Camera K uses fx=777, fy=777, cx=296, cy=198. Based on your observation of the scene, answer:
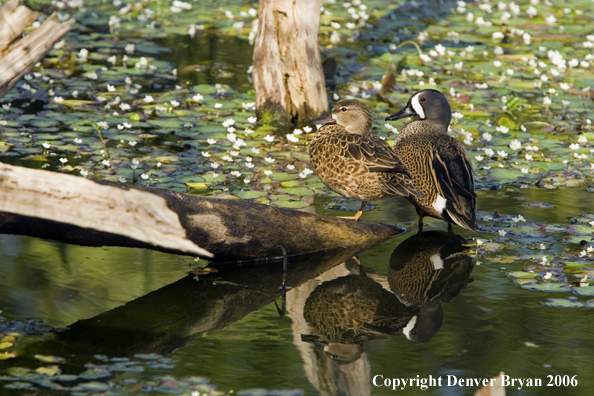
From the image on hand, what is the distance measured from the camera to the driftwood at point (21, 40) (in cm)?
429

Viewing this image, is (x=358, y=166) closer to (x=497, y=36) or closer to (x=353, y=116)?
(x=353, y=116)

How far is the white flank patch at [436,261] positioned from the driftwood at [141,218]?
2.98 ft

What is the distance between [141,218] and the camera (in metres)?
4.47

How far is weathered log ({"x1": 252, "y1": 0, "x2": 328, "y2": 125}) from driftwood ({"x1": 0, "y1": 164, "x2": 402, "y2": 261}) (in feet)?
9.63

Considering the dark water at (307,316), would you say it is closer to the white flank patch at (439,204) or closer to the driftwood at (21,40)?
the white flank patch at (439,204)

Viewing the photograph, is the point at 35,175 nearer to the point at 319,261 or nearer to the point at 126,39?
the point at 319,261

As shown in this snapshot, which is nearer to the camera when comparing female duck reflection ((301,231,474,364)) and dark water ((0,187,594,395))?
dark water ((0,187,594,395))

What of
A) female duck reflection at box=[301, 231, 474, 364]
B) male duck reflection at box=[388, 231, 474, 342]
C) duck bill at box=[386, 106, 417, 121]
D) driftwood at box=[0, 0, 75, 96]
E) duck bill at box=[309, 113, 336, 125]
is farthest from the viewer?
duck bill at box=[386, 106, 417, 121]

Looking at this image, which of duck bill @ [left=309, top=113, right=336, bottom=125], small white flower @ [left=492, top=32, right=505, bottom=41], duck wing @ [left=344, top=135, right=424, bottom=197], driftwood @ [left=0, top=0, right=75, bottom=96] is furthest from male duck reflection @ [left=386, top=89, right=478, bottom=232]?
small white flower @ [left=492, top=32, right=505, bottom=41]

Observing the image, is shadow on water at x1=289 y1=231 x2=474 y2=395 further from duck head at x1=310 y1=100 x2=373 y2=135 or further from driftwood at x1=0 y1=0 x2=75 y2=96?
driftwood at x1=0 y1=0 x2=75 y2=96

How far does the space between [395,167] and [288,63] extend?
8.77 feet

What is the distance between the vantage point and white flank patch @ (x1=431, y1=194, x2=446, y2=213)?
5789 millimetres
